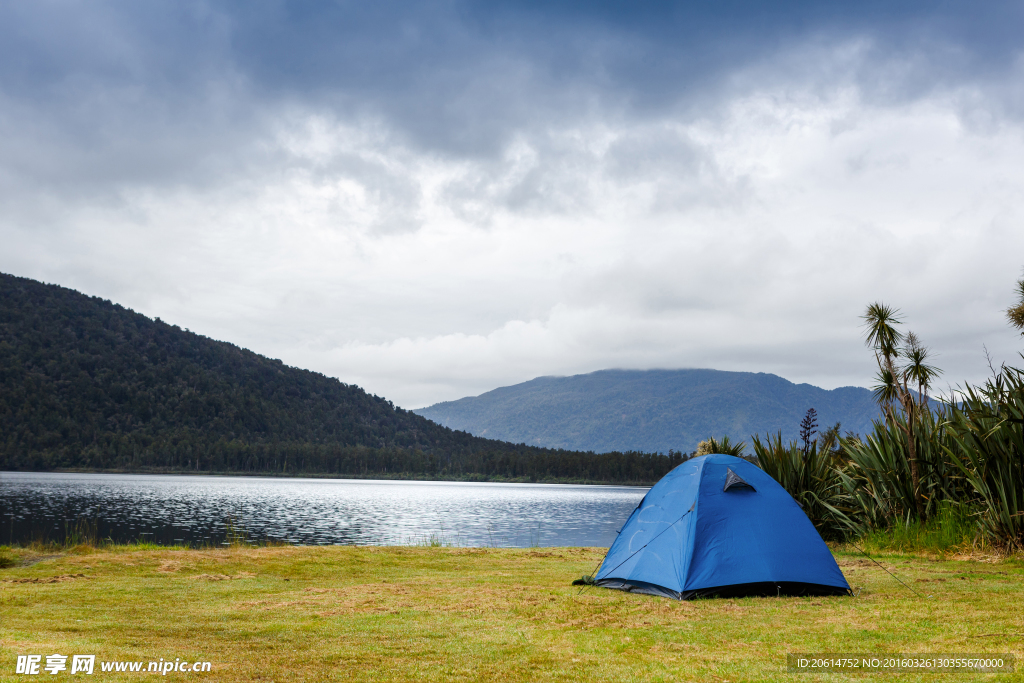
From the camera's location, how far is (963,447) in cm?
1412

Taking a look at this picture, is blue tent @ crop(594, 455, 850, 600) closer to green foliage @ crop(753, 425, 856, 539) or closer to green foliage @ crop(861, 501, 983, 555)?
green foliage @ crop(861, 501, 983, 555)

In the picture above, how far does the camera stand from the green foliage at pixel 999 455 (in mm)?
13070

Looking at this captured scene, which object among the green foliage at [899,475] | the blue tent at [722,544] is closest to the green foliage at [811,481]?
the green foliage at [899,475]

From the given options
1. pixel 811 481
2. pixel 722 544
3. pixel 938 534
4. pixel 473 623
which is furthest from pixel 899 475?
pixel 473 623

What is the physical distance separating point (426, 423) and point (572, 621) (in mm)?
185547

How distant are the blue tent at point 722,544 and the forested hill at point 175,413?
12603 cm

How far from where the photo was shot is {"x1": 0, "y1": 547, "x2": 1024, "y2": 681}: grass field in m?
6.66

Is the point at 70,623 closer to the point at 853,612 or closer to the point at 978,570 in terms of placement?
the point at 853,612

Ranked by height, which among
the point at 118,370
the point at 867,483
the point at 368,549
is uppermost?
the point at 118,370

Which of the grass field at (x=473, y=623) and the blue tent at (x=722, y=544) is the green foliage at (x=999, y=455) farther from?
the blue tent at (x=722, y=544)

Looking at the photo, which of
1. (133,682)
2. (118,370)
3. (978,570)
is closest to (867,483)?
(978,570)

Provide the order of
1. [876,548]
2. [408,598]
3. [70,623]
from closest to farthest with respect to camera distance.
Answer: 1. [70,623]
2. [408,598]
3. [876,548]

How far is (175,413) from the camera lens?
149 meters

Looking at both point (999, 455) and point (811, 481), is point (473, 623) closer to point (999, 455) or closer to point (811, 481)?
point (999, 455)
